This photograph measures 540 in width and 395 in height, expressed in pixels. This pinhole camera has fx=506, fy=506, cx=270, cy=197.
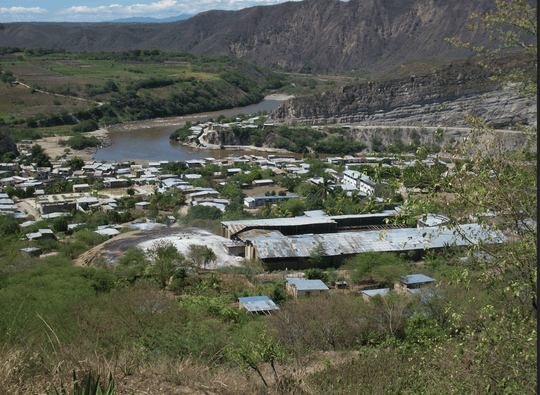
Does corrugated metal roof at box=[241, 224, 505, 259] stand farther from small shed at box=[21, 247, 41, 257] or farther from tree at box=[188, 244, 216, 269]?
small shed at box=[21, 247, 41, 257]

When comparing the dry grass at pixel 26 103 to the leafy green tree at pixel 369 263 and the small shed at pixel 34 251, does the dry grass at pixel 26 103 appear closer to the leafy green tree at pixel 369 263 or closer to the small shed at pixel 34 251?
the small shed at pixel 34 251

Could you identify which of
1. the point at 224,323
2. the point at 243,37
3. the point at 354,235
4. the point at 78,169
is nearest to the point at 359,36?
the point at 243,37

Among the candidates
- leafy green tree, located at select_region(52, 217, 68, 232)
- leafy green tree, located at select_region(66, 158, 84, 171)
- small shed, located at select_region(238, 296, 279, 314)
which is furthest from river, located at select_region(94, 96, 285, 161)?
small shed, located at select_region(238, 296, 279, 314)

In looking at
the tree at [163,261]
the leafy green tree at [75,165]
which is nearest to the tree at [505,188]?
the tree at [163,261]

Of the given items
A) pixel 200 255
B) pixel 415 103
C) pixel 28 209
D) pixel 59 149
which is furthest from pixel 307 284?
pixel 415 103

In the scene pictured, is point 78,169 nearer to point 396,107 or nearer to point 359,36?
point 396,107

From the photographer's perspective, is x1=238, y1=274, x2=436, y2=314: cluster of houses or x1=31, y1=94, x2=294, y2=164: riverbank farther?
x1=31, y1=94, x2=294, y2=164: riverbank

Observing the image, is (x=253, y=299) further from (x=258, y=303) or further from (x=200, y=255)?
(x=200, y=255)
